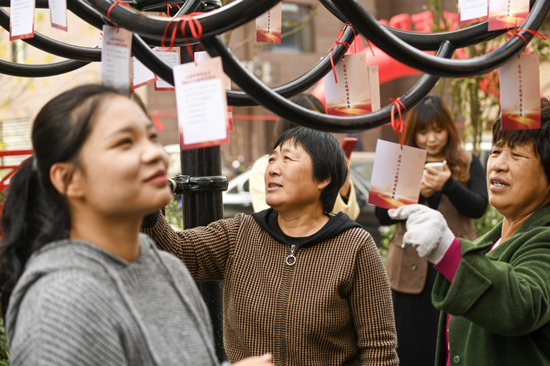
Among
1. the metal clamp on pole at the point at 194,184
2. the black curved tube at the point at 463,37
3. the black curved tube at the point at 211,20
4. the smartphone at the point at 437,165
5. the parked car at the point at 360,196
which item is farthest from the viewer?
the parked car at the point at 360,196

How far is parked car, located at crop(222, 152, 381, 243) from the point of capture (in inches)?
298

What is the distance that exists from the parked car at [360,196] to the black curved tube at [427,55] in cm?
529

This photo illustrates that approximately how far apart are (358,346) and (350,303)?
0.49 ft

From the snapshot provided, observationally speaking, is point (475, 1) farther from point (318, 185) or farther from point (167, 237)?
point (167, 237)

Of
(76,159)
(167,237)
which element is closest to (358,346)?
(167,237)

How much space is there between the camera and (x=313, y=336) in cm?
230

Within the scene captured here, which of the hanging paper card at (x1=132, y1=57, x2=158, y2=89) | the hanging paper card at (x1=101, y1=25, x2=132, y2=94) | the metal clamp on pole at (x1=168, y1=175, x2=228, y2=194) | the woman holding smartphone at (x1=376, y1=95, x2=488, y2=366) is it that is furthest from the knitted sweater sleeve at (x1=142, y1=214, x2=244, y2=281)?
the woman holding smartphone at (x1=376, y1=95, x2=488, y2=366)

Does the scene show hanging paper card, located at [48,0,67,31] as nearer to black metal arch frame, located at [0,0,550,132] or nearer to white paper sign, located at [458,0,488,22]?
black metal arch frame, located at [0,0,550,132]

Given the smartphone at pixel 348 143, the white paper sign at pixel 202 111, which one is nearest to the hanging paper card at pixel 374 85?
the white paper sign at pixel 202 111

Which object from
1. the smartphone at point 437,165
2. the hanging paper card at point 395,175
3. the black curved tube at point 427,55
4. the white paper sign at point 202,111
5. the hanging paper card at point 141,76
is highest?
the black curved tube at point 427,55

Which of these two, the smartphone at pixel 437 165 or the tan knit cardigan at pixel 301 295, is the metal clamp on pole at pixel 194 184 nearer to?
the tan knit cardigan at pixel 301 295

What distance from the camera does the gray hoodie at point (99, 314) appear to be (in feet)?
4.11

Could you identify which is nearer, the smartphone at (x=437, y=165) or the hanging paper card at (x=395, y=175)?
the hanging paper card at (x=395, y=175)

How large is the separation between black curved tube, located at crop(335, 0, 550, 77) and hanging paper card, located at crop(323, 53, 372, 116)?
1.05 ft
